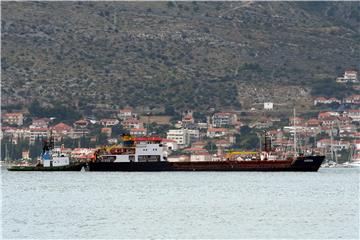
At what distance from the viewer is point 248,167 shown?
140m

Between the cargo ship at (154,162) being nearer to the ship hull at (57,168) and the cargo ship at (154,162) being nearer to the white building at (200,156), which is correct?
the ship hull at (57,168)

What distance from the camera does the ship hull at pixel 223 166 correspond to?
450 feet

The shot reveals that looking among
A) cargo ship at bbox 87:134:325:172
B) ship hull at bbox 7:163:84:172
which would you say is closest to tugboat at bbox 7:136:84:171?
ship hull at bbox 7:163:84:172

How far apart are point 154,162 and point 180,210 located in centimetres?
6705

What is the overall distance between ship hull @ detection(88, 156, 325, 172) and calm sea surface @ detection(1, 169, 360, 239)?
29.2 m

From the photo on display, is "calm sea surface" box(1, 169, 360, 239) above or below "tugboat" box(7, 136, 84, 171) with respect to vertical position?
below

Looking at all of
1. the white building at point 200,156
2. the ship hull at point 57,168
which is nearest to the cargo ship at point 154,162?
the ship hull at point 57,168

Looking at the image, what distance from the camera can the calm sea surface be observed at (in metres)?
61.0

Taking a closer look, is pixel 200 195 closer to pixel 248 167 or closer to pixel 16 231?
pixel 16 231

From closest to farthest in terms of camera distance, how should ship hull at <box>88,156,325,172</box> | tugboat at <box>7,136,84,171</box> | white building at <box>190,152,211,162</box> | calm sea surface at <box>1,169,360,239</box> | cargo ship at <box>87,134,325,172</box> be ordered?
calm sea surface at <box>1,169,360,239</box> < ship hull at <box>88,156,325,172</box> < cargo ship at <box>87,134,325,172</box> < tugboat at <box>7,136,84,171</box> < white building at <box>190,152,211,162</box>

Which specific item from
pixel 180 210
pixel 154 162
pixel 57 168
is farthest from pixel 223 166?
pixel 180 210

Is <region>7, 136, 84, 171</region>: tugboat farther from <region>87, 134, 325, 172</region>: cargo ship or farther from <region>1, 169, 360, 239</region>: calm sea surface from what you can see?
<region>1, 169, 360, 239</region>: calm sea surface

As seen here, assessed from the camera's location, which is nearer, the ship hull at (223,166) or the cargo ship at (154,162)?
the ship hull at (223,166)

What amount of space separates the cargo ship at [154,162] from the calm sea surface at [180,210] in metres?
29.6
